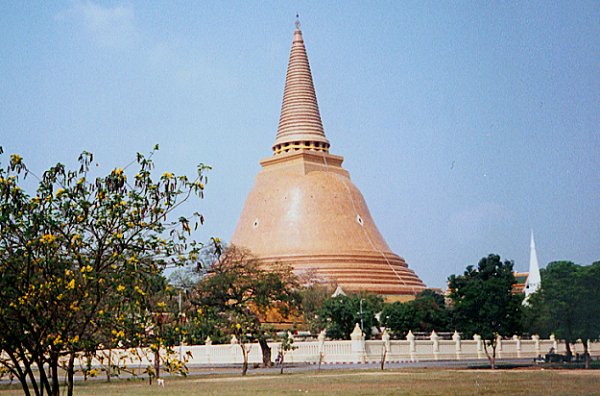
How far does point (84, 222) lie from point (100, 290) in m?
0.88

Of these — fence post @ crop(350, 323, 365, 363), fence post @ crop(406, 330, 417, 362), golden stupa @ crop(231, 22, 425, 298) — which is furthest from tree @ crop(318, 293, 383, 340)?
golden stupa @ crop(231, 22, 425, 298)

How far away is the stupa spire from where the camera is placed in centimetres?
6556

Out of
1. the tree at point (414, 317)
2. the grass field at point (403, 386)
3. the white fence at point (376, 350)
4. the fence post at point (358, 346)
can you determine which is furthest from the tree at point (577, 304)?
the tree at point (414, 317)

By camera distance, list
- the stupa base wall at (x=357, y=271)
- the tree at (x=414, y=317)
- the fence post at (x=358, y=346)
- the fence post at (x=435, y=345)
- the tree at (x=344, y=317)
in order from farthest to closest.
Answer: the stupa base wall at (x=357, y=271)
the tree at (x=414, y=317)
the tree at (x=344, y=317)
the fence post at (x=435, y=345)
the fence post at (x=358, y=346)

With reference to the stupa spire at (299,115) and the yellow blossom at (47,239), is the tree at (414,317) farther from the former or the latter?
the yellow blossom at (47,239)

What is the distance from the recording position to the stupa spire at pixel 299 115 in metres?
65.6

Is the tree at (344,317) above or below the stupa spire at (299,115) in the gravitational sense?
below

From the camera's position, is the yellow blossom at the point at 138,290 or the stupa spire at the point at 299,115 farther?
the stupa spire at the point at 299,115

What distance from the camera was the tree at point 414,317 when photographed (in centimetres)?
4697

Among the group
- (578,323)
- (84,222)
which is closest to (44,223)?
(84,222)

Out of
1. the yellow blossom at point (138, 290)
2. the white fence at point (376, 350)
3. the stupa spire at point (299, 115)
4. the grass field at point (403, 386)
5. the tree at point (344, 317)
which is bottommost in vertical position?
the white fence at point (376, 350)

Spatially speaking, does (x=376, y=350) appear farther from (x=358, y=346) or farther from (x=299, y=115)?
(x=299, y=115)

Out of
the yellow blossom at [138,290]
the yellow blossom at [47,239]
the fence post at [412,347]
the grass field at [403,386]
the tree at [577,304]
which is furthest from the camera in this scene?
the fence post at [412,347]

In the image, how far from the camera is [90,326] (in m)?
9.98
